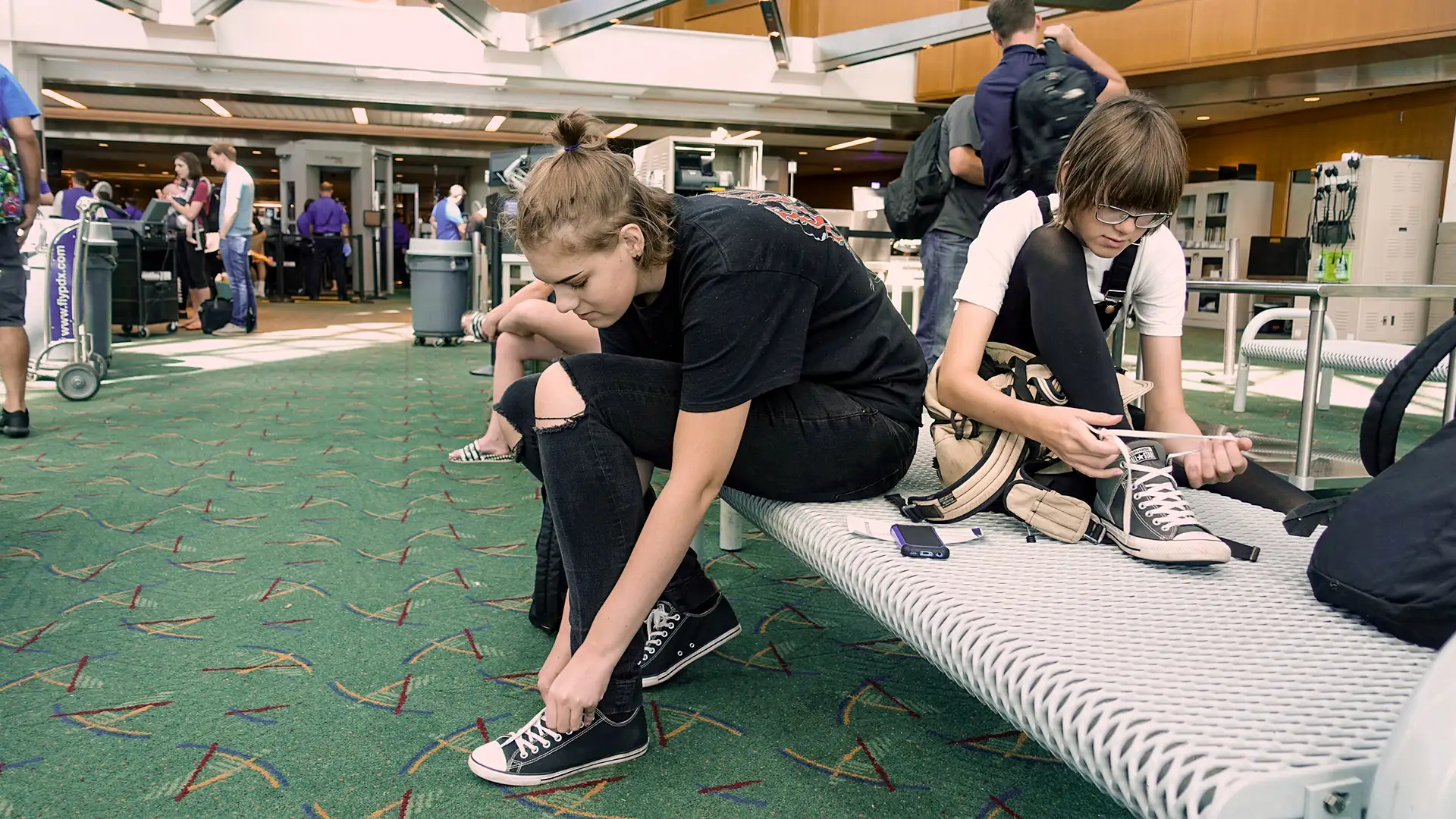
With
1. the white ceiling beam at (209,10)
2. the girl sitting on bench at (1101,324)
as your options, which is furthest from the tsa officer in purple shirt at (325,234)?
the girl sitting on bench at (1101,324)

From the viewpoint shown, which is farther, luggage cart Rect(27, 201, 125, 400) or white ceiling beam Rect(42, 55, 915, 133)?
white ceiling beam Rect(42, 55, 915, 133)

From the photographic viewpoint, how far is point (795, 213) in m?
1.29

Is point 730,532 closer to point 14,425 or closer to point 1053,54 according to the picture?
point 1053,54

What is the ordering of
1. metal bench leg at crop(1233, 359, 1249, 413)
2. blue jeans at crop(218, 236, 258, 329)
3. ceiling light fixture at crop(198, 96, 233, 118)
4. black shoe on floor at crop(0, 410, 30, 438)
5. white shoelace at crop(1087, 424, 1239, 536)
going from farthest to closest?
ceiling light fixture at crop(198, 96, 233, 118) < blue jeans at crop(218, 236, 258, 329) < metal bench leg at crop(1233, 359, 1249, 413) < black shoe on floor at crop(0, 410, 30, 438) < white shoelace at crop(1087, 424, 1239, 536)

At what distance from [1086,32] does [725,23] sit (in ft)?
13.0

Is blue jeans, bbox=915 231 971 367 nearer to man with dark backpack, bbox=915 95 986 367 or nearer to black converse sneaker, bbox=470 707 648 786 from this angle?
man with dark backpack, bbox=915 95 986 367

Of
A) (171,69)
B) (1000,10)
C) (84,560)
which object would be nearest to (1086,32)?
(1000,10)

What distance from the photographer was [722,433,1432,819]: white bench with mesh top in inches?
25.4

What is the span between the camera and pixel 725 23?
11398 millimetres

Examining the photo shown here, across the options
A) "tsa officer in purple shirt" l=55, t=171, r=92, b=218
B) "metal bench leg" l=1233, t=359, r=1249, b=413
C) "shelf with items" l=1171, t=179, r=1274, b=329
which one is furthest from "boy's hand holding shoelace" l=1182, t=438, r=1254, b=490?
"shelf with items" l=1171, t=179, r=1274, b=329

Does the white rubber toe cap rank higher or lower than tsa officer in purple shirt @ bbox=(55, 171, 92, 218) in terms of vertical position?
lower

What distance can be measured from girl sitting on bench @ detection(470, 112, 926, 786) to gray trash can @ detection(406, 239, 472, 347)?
18.2 feet

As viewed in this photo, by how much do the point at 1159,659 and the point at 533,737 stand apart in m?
0.77

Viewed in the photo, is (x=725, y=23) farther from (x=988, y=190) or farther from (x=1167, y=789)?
(x=1167, y=789)
